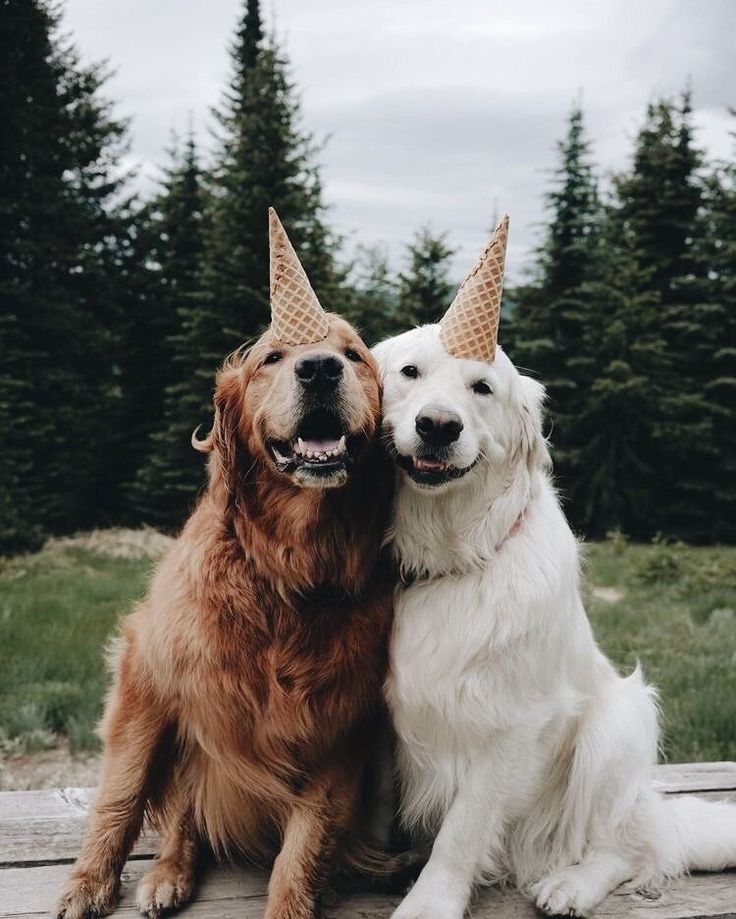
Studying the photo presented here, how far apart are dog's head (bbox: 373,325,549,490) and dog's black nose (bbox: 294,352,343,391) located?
22 cm

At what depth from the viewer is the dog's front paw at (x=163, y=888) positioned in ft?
6.86

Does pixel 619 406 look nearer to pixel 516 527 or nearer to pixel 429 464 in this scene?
pixel 516 527

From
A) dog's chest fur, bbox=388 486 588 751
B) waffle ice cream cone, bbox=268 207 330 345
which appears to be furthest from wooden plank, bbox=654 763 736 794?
waffle ice cream cone, bbox=268 207 330 345

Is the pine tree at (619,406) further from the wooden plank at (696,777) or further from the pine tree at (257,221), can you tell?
the wooden plank at (696,777)

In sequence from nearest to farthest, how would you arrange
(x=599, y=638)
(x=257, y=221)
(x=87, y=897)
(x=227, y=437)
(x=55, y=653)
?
(x=87, y=897)
(x=227, y=437)
(x=55, y=653)
(x=599, y=638)
(x=257, y=221)

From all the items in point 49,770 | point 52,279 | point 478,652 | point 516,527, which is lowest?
point 49,770

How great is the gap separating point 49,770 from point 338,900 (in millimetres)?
2353

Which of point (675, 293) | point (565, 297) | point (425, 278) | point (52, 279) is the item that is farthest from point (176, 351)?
point (675, 293)

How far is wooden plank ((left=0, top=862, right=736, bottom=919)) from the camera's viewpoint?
83.7 inches

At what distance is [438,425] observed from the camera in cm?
209

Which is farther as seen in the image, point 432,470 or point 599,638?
point 599,638

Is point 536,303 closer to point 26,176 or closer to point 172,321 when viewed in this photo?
point 172,321

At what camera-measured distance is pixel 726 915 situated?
7.06ft

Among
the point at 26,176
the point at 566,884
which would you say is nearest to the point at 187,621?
the point at 566,884
